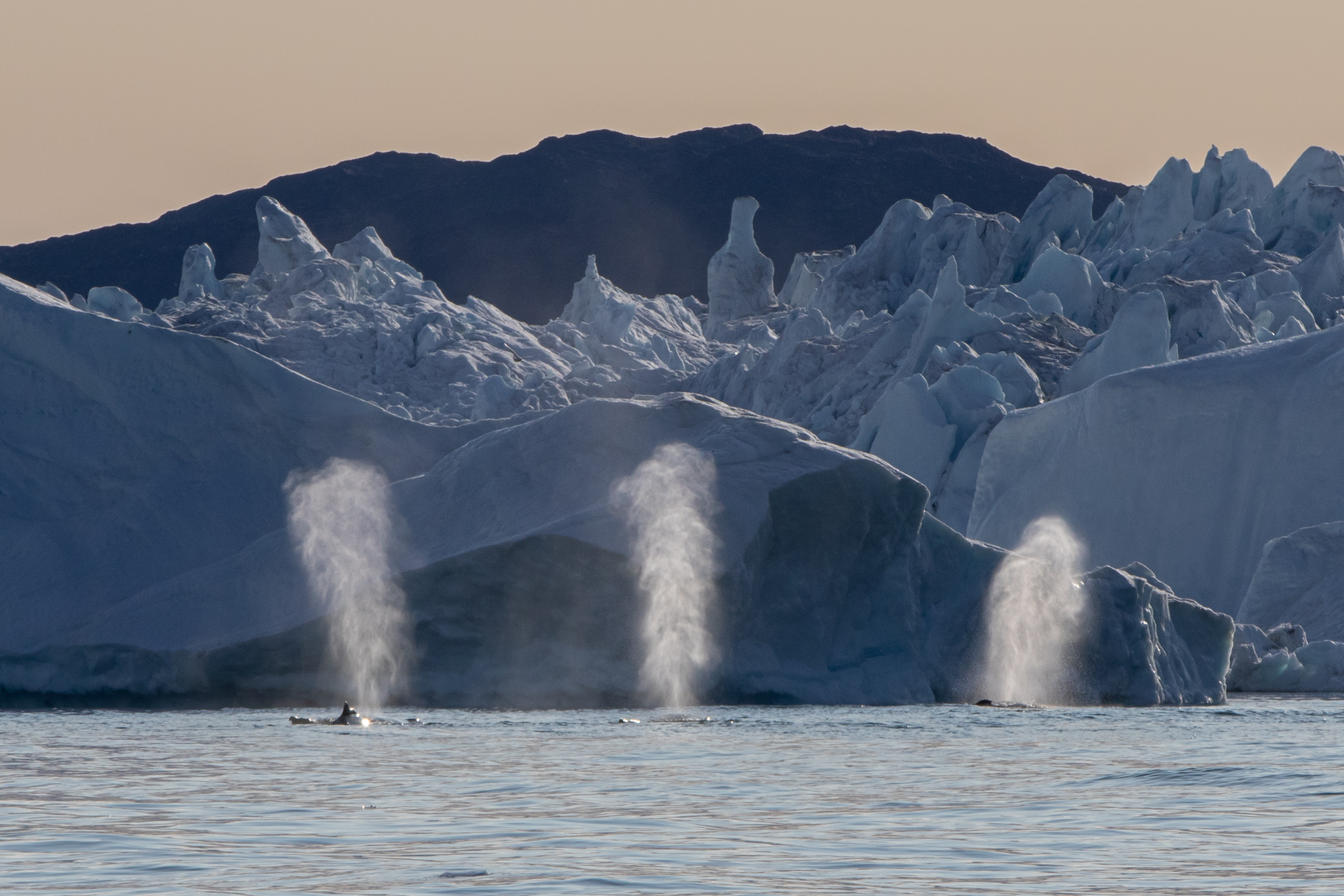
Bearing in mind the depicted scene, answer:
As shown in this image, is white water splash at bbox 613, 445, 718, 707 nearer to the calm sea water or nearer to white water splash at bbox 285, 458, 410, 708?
the calm sea water

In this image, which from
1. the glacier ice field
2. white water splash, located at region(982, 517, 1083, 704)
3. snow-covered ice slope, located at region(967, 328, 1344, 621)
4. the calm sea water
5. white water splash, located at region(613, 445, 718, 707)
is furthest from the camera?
snow-covered ice slope, located at region(967, 328, 1344, 621)

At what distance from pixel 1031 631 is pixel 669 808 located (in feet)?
42.8

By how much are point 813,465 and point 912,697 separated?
10.2 feet

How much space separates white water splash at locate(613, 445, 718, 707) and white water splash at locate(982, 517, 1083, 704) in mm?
4190

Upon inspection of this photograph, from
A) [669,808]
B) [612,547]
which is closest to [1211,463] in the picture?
[612,547]

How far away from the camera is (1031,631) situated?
75.7ft

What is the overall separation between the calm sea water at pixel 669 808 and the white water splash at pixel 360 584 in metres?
2.32

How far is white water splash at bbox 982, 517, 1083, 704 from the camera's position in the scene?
74.7ft

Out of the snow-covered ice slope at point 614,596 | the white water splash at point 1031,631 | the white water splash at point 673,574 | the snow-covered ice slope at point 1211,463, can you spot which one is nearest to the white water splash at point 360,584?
the snow-covered ice slope at point 614,596

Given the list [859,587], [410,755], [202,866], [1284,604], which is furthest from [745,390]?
[202,866]

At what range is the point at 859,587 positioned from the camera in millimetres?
22031

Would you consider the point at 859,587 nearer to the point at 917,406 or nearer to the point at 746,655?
the point at 746,655

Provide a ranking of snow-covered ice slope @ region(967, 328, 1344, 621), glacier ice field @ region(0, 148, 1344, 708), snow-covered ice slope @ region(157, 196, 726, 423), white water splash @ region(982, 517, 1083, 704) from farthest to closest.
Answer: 1. snow-covered ice slope @ region(157, 196, 726, 423)
2. snow-covered ice slope @ region(967, 328, 1344, 621)
3. white water splash @ region(982, 517, 1083, 704)
4. glacier ice field @ region(0, 148, 1344, 708)

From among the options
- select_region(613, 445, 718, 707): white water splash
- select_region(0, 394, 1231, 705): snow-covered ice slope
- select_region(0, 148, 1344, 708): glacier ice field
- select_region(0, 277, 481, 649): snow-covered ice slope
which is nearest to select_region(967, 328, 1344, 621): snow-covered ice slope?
select_region(0, 148, 1344, 708): glacier ice field
